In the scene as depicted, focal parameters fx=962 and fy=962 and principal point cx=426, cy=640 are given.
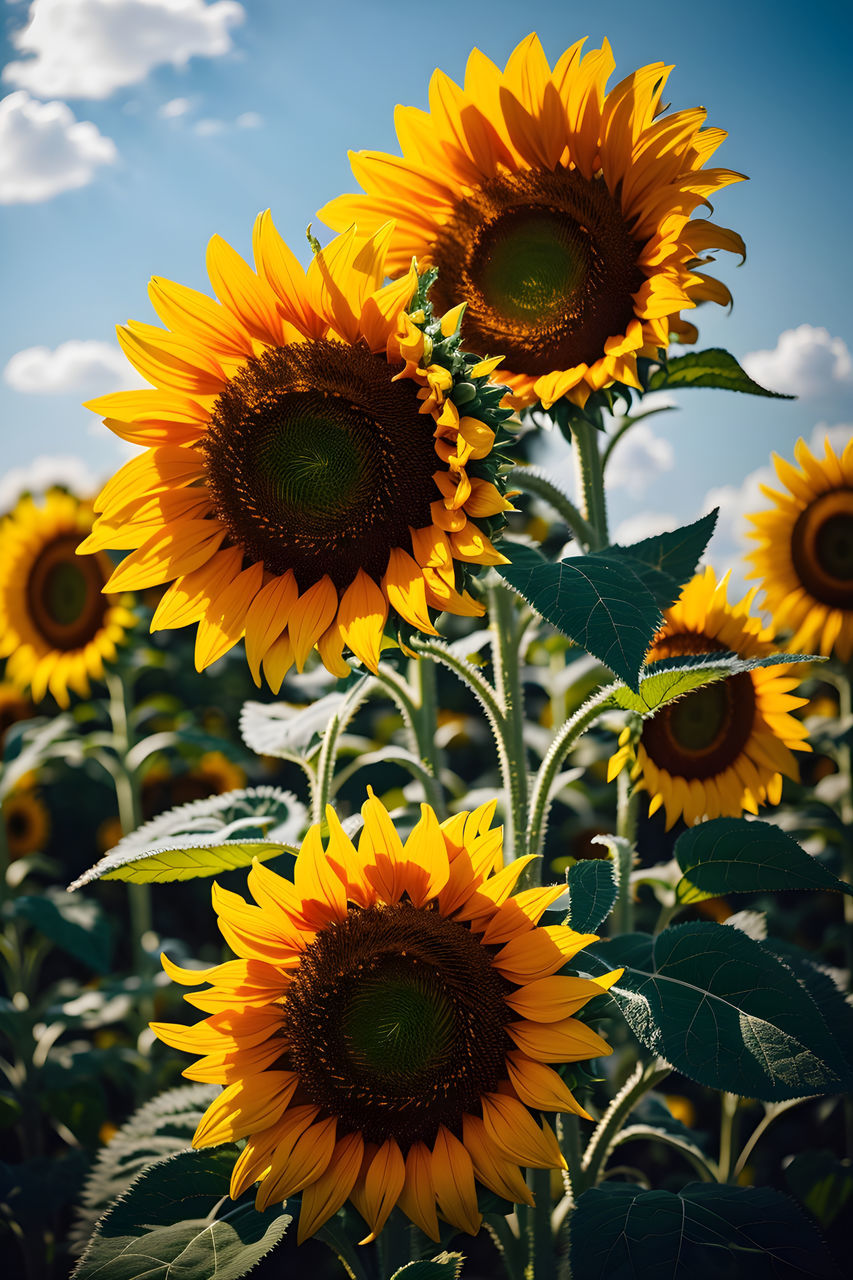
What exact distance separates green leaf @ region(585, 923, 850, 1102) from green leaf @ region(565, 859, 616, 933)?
0.07 meters

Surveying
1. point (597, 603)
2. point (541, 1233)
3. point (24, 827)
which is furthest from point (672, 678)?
point (24, 827)

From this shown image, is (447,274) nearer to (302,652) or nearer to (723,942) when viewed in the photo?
(302,652)

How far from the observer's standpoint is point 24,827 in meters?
5.38

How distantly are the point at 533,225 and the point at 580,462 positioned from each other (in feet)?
1.34

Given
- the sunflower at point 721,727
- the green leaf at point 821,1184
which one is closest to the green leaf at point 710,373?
the sunflower at point 721,727

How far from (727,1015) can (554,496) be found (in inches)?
34.7

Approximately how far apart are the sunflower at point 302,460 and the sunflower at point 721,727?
959 mm

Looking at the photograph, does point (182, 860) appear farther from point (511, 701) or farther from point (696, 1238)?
point (696, 1238)

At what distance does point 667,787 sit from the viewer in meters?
2.16

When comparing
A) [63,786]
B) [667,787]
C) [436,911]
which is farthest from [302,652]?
[63,786]

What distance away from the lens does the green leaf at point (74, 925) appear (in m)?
3.24

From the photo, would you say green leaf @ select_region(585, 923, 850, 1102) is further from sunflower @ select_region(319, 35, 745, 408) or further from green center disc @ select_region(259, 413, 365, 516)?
sunflower @ select_region(319, 35, 745, 408)

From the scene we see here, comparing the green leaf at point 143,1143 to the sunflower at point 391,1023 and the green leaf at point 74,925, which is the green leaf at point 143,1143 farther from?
the green leaf at point 74,925

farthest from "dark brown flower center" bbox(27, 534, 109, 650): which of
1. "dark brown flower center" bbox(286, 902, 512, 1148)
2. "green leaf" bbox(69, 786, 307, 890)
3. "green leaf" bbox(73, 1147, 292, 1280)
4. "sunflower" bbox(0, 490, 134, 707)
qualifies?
"dark brown flower center" bbox(286, 902, 512, 1148)
